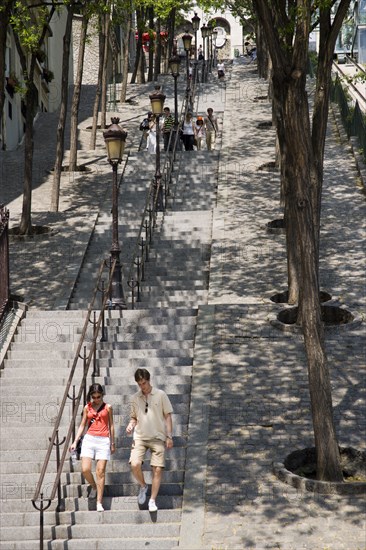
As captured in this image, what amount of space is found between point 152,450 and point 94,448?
0.62 meters

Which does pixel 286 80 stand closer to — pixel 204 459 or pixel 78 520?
pixel 204 459

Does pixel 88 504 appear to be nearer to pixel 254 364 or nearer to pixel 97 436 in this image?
pixel 97 436

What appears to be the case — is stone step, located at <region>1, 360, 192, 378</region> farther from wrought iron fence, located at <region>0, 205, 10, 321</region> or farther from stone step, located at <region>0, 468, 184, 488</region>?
stone step, located at <region>0, 468, 184, 488</region>

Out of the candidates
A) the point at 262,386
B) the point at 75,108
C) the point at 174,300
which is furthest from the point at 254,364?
the point at 75,108

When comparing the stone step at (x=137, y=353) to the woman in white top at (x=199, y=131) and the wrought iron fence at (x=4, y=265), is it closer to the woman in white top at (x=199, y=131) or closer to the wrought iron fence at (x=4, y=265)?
the wrought iron fence at (x=4, y=265)

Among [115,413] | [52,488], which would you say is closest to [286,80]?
[115,413]

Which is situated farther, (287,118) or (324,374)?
(287,118)

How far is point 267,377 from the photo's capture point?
49.9 ft

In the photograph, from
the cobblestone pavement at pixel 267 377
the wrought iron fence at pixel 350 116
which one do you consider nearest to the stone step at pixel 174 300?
the cobblestone pavement at pixel 267 377

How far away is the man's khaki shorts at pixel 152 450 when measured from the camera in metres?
11.9

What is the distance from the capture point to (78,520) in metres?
12.0

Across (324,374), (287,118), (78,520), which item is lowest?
(78,520)

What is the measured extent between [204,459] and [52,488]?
5.86 feet

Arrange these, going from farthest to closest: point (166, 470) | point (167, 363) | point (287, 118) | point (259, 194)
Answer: point (259, 194) < point (167, 363) < point (287, 118) < point (166, 470)
